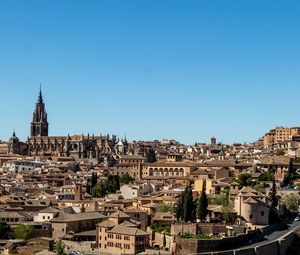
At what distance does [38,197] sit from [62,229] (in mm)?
17808

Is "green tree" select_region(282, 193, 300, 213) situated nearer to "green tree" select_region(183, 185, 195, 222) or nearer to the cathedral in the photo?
"green tree" select_region(183, 185, 195, 222)

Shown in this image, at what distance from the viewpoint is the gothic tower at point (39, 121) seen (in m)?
144

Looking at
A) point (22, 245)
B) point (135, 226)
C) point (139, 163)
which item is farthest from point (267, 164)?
point (22, 245)

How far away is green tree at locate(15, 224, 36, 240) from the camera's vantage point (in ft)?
159

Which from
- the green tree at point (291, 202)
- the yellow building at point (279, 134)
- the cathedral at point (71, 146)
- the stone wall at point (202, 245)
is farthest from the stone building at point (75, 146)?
the stone wall at point (202, 245)

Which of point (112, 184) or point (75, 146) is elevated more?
point (75, 146)

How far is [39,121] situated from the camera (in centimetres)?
14538

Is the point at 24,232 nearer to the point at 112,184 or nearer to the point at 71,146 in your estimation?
the point at 112,184

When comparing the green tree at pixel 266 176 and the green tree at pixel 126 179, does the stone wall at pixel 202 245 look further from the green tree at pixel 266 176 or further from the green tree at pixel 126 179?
the green tree at pixel 126 179

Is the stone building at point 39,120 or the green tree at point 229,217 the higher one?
the stone building at point 39,120

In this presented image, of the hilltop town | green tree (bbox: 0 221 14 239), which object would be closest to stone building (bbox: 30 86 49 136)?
the hilltop town

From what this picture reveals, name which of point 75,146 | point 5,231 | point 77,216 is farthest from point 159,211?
point 75,146

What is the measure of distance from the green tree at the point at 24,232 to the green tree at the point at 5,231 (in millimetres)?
627

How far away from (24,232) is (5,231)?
5.83 feet
